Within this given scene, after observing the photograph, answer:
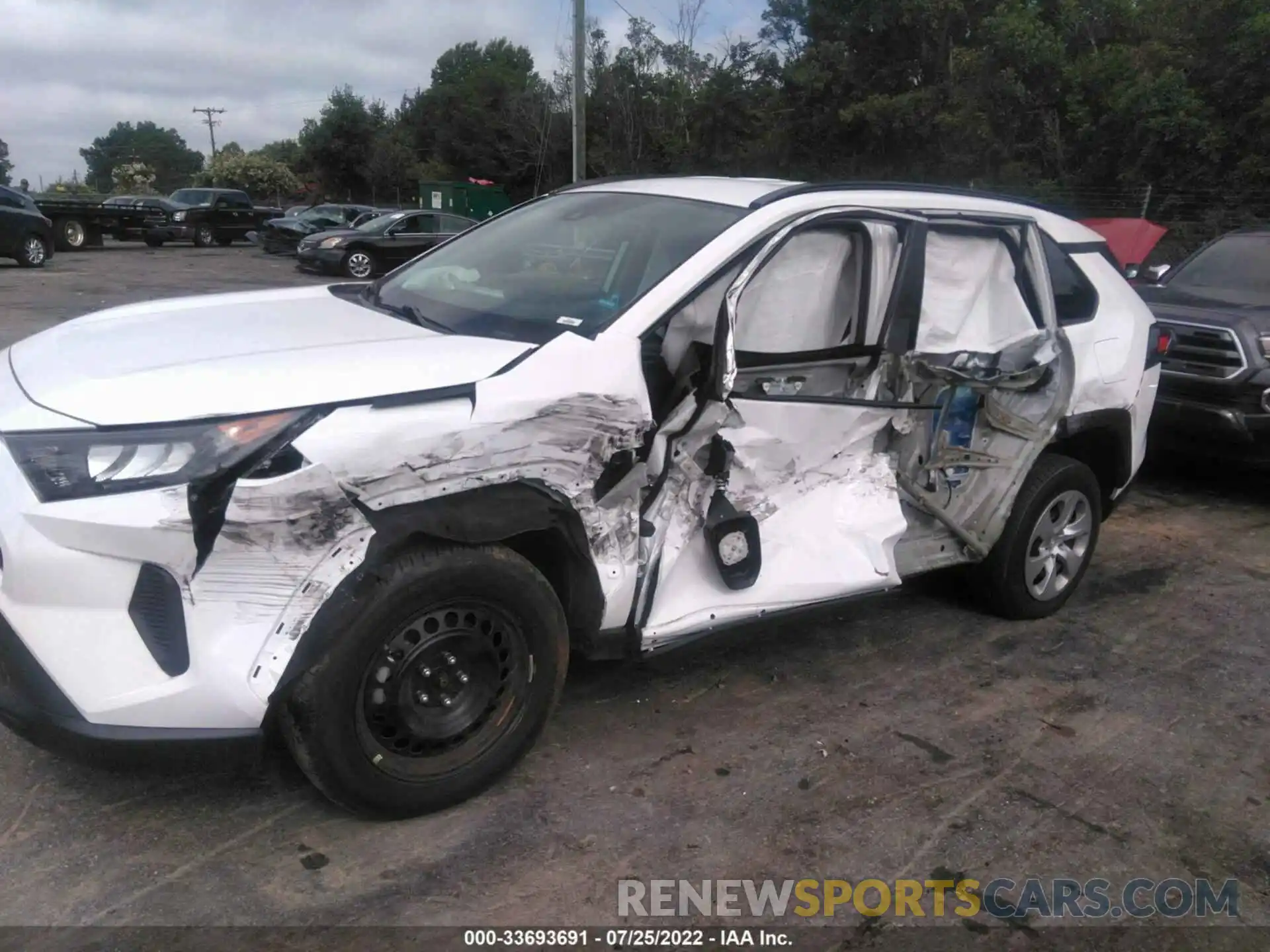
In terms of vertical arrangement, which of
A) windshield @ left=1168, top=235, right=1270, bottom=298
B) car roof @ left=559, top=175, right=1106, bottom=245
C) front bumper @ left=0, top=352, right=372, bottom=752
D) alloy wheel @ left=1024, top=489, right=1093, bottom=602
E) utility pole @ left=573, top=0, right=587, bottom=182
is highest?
utility pole @ left=573, top=0, right=587, bottom=182

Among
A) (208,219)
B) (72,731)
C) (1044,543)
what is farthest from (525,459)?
(208,219)

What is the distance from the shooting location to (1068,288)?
455 centimetres

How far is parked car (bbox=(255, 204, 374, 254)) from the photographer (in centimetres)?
2497

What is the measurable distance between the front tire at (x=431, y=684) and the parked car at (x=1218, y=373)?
516 centimetres

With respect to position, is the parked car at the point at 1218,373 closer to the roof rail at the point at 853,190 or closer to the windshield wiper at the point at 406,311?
the roof rail at the point at 853,190

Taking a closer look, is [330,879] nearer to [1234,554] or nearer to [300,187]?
[1234,554]

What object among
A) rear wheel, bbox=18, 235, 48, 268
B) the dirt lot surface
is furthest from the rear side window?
rear wheel, bbox=18, 235, 48, 268

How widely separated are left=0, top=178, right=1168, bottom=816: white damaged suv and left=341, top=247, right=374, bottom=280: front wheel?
16.9 meters

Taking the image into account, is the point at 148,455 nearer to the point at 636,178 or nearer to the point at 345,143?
the point at 636,178

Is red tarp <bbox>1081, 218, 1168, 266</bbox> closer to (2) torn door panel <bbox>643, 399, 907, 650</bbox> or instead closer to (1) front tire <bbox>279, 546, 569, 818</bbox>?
(2) torn door panel <bbox>643, 399, 907, 650</bbox>

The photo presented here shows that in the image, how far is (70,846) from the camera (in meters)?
2.84

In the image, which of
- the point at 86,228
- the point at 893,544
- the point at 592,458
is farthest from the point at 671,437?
the point at 86,228

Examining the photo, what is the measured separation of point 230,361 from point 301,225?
2421cm

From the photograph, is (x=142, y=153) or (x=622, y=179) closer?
(x=622, y=179)
